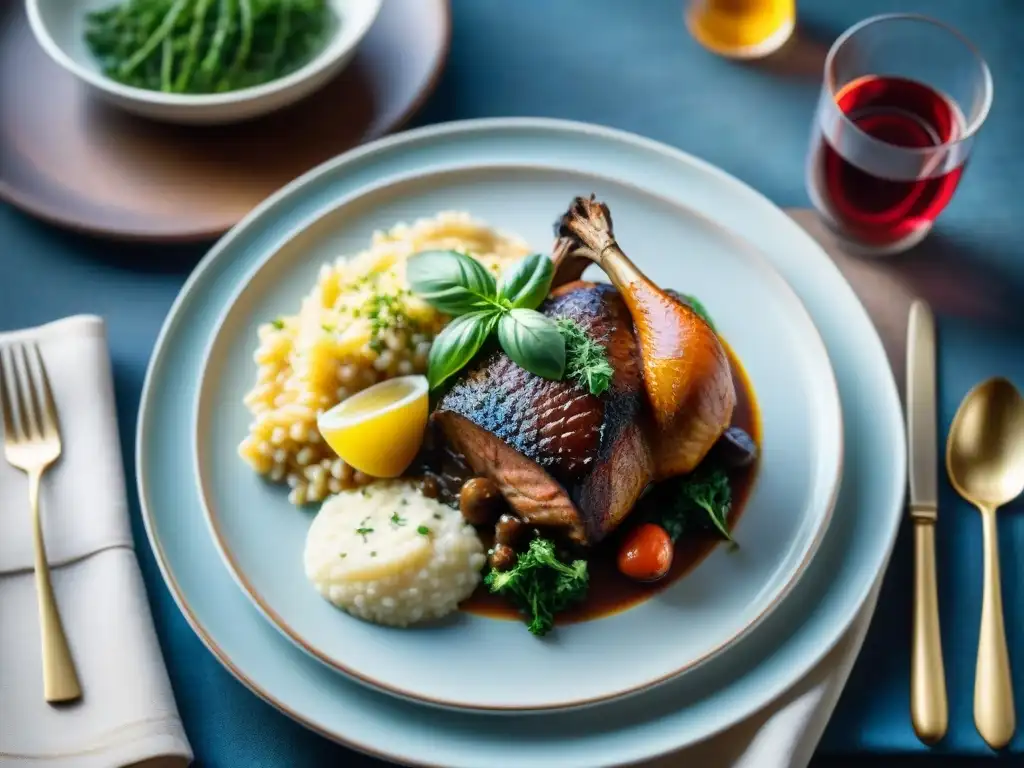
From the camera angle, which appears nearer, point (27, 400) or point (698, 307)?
point (27, 400)

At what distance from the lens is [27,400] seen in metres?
3.04

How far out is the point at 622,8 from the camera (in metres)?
4.14

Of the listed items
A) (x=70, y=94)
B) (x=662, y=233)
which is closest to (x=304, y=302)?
(x=662, y=233)

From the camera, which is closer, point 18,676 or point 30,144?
point 18,676

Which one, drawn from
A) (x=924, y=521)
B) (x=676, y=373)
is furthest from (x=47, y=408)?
(x=924, y=521)

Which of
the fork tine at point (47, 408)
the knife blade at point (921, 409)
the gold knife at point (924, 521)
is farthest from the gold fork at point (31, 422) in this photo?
the knife blade at point (921, 409)

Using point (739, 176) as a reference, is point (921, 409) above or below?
below

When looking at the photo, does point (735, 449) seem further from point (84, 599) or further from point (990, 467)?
point (84, 599)

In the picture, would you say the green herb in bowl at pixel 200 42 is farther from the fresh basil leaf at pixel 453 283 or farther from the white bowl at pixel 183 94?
the fresh basil leaf at pixel 453 283

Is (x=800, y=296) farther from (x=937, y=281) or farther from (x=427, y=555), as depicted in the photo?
(x=427, y=555)

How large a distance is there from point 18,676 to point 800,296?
2410 millimetres

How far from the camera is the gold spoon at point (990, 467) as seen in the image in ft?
9.02

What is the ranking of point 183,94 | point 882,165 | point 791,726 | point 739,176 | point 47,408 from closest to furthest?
point 791,726, point 47,408, point 882,165, point 183,94, point 739,176

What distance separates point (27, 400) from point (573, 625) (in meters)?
1.68
